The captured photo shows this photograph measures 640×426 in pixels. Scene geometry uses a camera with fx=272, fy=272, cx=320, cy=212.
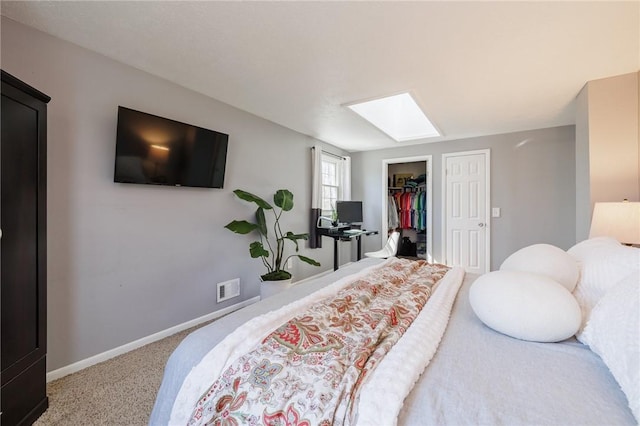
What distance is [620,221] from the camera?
1.92m

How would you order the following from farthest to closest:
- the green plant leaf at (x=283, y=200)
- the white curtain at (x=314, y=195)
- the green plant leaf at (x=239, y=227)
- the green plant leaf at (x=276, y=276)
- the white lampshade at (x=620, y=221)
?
the white curtain at (x=314, y=195) → the green plant leaf at (x=283, y=200) → the green plant leaf at (x=276, y=276) → the green plant leaf at (x=239, y=227) → the white lampshade at (x=620, y=221)

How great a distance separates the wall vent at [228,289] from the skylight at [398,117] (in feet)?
7.36

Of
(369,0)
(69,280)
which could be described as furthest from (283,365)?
(69,280)

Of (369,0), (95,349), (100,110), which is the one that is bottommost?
(95,349)

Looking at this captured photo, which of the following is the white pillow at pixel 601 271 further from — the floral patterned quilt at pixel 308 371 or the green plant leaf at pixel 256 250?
the green plant leaf at pixel 256 250

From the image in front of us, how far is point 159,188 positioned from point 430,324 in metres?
2.28

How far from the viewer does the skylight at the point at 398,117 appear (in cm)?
302

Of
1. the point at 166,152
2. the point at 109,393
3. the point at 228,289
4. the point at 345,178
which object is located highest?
the point at 345,178

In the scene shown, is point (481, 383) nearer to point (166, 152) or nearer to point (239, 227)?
point (239, 227)

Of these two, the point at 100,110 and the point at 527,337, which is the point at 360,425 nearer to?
the point at 527,337

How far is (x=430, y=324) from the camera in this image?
3.52ft

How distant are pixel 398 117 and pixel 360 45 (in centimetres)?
200

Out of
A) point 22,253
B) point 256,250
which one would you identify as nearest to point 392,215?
point 256,250

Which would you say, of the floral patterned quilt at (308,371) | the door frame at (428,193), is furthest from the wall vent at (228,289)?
the door frame at (428,193)
